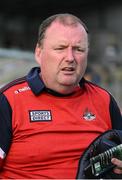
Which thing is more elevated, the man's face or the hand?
the man's face

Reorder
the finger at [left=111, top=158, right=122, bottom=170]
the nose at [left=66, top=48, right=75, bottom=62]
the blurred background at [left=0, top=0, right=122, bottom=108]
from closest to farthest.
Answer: the finger at [left=111, top=158, right=122, bottom=170] < the nose at [left=66, top=48, right=75, bottom=62] < the blurred background at [left=0, top=0, right=122, bottom=108]

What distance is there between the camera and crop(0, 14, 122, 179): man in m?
2.95

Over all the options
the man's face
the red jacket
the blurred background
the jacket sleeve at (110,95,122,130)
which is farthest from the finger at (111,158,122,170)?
the blurred background

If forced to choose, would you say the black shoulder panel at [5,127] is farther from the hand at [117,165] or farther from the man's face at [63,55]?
the hand at [117,165]

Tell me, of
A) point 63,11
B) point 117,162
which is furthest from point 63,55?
point 63,11

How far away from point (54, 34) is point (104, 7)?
20024 mm

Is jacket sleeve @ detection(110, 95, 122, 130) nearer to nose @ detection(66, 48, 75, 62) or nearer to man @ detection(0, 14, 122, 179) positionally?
man @ detection(0, 14, 122, 179)

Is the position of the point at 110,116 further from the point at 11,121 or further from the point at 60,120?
the point at 11,121

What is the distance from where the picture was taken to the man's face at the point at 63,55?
306cm

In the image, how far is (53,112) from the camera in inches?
120

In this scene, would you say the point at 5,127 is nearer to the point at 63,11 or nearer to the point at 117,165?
the point at 117,165

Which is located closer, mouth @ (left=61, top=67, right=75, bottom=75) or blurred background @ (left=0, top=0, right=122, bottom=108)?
mouth @ (left=61, top=67, right=75, bottom=75)

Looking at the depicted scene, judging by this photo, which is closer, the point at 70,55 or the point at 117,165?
the point at 117,165

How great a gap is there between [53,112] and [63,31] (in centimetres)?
46
